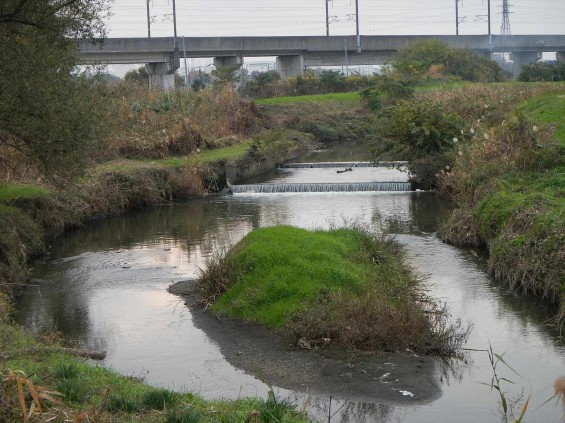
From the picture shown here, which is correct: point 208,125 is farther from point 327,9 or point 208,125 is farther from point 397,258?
point 327,9

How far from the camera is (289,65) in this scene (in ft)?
270

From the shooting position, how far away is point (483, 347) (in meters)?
15.0

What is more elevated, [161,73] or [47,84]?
[161,73]

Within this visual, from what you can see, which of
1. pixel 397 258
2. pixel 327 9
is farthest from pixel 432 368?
pixel 327 9

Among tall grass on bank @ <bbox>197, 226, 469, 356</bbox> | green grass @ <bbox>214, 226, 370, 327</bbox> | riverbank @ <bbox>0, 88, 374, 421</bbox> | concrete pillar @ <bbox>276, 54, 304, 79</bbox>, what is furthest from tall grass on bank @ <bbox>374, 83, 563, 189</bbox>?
concrete pillar @ <bbox>276, 54, 304, 79</bbox>

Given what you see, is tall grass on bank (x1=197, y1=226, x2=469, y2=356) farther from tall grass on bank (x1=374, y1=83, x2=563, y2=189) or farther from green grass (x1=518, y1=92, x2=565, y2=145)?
tall grass on bank (x1=374, y1=83, x2=563, y2=189)

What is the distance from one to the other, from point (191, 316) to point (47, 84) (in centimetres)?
658

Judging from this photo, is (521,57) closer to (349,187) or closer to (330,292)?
(349,187)

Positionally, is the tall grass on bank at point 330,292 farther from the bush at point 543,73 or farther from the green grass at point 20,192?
the bush at point 543,73

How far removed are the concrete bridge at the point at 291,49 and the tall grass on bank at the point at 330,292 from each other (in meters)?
50.6

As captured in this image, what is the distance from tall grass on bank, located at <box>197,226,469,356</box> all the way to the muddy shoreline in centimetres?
30

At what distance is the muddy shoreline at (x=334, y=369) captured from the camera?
1280 centimetres

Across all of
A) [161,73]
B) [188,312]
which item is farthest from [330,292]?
[161,73]

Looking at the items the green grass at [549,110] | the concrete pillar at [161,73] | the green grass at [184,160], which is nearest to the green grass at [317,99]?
the concrete pillar at [161,73]
